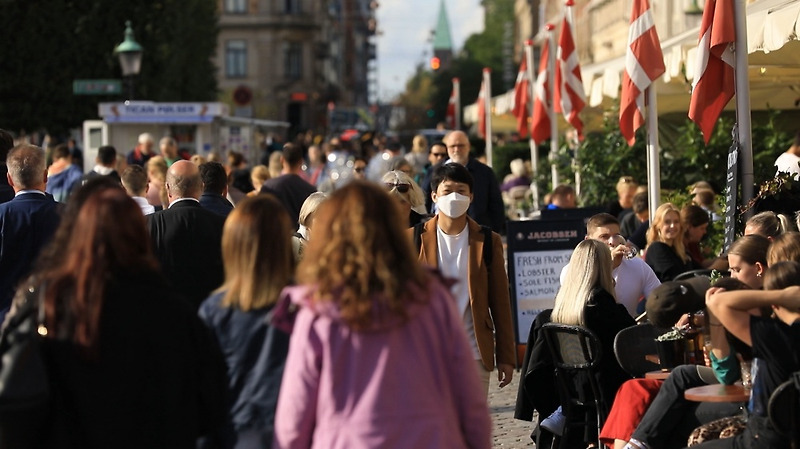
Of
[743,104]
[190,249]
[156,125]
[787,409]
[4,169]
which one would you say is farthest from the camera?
[156,125]

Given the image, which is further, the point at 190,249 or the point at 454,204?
the point at 454,204

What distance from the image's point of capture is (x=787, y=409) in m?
5.70

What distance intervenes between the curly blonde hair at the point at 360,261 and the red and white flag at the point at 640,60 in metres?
8.24

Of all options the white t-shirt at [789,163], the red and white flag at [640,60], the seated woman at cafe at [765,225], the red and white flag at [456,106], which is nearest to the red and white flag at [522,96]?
the red and white flag at [640,60]

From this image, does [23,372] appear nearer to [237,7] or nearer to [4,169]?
[4,169]

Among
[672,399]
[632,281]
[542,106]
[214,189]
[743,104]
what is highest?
[542,106]

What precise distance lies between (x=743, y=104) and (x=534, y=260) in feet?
8.63

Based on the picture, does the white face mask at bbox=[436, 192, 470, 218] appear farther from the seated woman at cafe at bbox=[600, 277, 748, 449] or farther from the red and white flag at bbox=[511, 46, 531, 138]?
the red and white flag at bbox=[511, 46, 531, 138]

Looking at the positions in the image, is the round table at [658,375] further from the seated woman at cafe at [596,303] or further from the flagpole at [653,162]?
the flagpole at [653,162]

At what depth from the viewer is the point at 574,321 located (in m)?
7.88

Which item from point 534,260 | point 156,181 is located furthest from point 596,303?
point 156,181

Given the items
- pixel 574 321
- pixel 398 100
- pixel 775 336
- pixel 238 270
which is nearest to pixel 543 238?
pixel 574 321

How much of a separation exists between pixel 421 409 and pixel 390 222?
57 cm

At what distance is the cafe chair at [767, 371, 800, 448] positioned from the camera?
566cm
